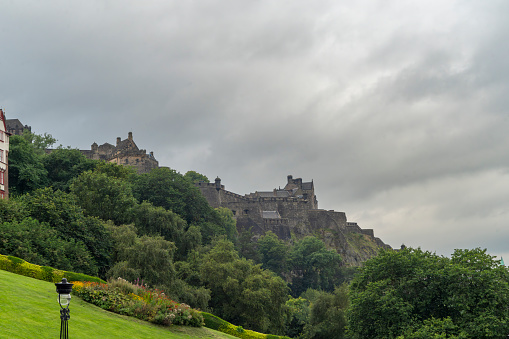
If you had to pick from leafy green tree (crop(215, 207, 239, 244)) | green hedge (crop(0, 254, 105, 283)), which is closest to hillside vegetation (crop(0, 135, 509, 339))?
green hedge (crop(0, 254, 105, 283))

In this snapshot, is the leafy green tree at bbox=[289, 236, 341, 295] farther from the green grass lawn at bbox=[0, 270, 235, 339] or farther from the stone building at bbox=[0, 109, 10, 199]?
the green grass lawn at bbox=[0, 270, 235, 339]

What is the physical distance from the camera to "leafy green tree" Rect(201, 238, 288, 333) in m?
51.7

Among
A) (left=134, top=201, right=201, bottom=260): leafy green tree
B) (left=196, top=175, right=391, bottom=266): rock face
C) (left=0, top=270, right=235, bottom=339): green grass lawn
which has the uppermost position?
(left=196, top=175, right=391, bottom=266): rock face

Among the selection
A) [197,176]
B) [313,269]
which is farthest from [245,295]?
[197,176]

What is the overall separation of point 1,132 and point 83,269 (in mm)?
23791

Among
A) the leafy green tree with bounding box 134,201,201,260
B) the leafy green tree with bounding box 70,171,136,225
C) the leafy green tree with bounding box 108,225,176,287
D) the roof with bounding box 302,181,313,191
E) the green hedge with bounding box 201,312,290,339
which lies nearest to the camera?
the green hedge with bounding box 201,312,290,339

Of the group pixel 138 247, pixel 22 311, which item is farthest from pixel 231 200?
pixel 22 311

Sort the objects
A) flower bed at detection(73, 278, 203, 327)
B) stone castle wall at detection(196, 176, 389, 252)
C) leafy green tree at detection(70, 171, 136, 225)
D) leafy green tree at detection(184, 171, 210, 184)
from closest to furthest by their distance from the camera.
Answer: flower bed at detection(73, 278, 203, 327) → leafy green tree at detection(70, 171, 136, 225) → stone castle wall at detection(196, 176, 389, 252) → leafy green tree at detection(184, 171, 210, 184)

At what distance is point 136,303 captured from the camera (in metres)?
30.6

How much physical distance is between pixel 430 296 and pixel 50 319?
28460mm

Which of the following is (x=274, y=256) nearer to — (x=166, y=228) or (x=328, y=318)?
(x=328, y=318)

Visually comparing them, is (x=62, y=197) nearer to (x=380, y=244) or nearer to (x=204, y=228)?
(x=204, y=228)

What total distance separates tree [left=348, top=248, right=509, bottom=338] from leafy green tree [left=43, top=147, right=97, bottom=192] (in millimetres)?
44187

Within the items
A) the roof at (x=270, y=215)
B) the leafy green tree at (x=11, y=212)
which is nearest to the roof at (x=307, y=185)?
the roof at (x=270, y=215)
